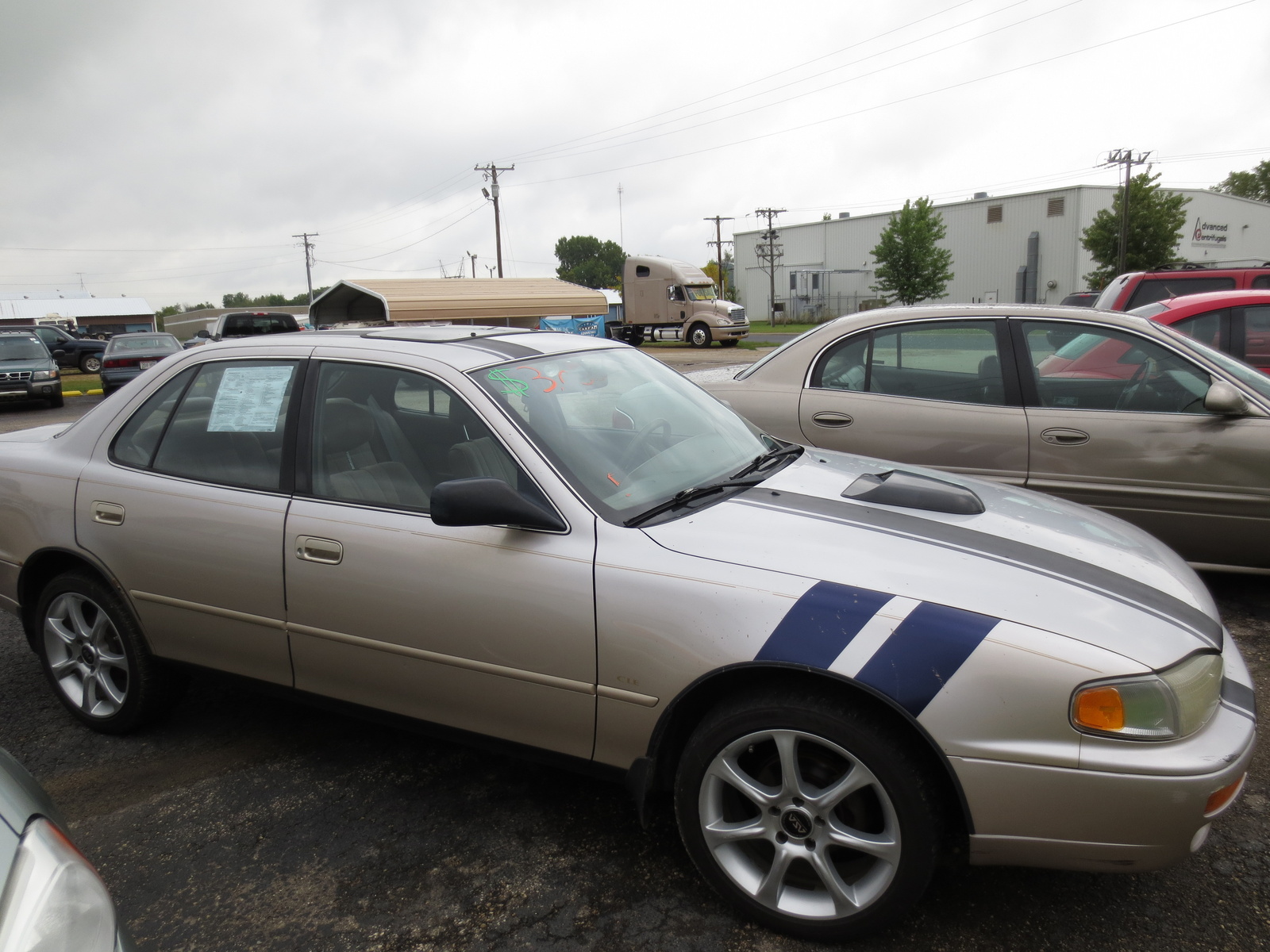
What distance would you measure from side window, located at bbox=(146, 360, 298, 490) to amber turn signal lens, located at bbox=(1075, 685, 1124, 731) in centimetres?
245

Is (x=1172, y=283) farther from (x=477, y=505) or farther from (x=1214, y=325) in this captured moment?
(x=477, y=505)

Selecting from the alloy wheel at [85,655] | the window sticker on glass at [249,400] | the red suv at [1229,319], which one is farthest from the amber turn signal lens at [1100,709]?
the red suv at [1229,319]

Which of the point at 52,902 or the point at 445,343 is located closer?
the point at 52,902

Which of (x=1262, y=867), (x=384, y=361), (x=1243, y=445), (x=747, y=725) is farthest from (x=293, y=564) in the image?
(x=1243, y=445)

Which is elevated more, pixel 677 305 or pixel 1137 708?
pixel 677 305

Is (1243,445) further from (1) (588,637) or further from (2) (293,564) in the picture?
(2) (293,564)

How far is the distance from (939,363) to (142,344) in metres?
19.8

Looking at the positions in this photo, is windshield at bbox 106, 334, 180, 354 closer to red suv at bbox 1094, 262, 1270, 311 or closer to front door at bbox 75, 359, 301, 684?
front door at bbox 75, 359, 301, 684

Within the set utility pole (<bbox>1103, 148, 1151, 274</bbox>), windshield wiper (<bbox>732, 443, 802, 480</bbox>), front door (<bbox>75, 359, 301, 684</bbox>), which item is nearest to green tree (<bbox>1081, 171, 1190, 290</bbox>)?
utility pole (<bbox>1103, 148, 1151, 274</bbox>)

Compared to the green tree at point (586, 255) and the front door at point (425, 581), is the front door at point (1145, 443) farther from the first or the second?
the green tree at point (586, 255)

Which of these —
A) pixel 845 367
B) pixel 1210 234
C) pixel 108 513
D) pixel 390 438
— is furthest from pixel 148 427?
pixel 1210 234

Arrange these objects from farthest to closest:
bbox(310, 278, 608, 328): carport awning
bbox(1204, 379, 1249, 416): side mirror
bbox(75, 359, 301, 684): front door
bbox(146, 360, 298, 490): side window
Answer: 1. bbox(310, 278, 608, 328): carport awning
2. bbox(1204, 379, 1249, 416): side mirror
3. bbox(146, 360, 298, 490): side window
4. bbox(75, 359, 301, 684): front door

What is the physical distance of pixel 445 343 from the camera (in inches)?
117

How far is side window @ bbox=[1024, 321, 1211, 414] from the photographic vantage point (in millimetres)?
4199
